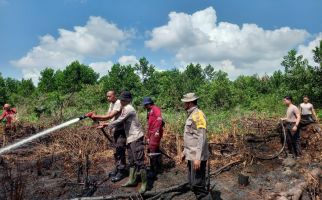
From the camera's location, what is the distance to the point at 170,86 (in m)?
26.4

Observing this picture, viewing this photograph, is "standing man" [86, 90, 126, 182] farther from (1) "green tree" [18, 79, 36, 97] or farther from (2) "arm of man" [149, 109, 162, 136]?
(1) "green tree" [18, 79, 36, 97]

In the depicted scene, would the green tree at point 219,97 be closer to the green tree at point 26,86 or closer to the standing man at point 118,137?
the standing man at point 118,137

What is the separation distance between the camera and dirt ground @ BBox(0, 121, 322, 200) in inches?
272

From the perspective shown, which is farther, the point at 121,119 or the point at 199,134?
the point at 121,119

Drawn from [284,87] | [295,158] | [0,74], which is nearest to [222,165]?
[295,158]

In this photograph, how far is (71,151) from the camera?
9.41 meters

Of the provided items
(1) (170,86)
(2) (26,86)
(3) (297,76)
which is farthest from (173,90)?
(2) (26,86)

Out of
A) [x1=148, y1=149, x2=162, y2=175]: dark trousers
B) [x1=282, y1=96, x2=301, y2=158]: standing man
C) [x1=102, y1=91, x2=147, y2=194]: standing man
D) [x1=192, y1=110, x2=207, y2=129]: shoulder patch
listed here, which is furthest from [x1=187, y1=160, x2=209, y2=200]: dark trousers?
[x1=282, y1=96, x2=301, y2=158]: standing man

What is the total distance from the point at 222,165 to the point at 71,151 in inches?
153

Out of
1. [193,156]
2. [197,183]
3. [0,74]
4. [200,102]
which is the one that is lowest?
[197,183]

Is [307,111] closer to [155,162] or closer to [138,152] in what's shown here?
[155,162]

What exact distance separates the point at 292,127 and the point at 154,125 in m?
4.07

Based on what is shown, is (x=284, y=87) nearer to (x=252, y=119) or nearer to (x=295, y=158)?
(x=252, y=119)

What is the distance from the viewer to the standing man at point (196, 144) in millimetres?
5324
